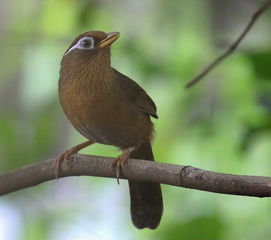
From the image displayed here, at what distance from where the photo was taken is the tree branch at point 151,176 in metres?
2.26

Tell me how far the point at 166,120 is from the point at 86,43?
6.38 feet

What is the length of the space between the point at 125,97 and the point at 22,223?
85 centimetres

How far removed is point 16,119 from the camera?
4977 millimetres

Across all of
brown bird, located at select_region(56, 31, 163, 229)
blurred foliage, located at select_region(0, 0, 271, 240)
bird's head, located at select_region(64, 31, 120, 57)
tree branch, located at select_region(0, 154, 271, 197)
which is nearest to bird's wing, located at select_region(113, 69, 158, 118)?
brown bird, located at select_region(56, 31, 163, 229)

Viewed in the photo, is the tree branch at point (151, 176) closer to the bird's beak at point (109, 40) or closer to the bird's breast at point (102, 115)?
the bird's breast at point (102, 115)

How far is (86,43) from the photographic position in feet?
12.1

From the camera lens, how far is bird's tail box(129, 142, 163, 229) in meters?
3.79

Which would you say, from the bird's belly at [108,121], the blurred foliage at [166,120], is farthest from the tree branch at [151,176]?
the bird's belly at [108,121]

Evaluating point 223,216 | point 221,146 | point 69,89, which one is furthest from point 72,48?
point 221,146

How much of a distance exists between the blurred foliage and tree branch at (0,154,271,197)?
1.04ft

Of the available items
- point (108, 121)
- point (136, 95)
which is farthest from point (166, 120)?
point (108, 121)

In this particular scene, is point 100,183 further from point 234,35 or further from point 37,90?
point 234,35

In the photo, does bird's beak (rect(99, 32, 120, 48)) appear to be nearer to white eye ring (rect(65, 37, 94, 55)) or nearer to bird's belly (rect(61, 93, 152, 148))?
white eye ring (rect(65, 37, 94, 55))

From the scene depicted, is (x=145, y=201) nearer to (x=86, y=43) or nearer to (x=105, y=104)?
(x=105, y=104)
